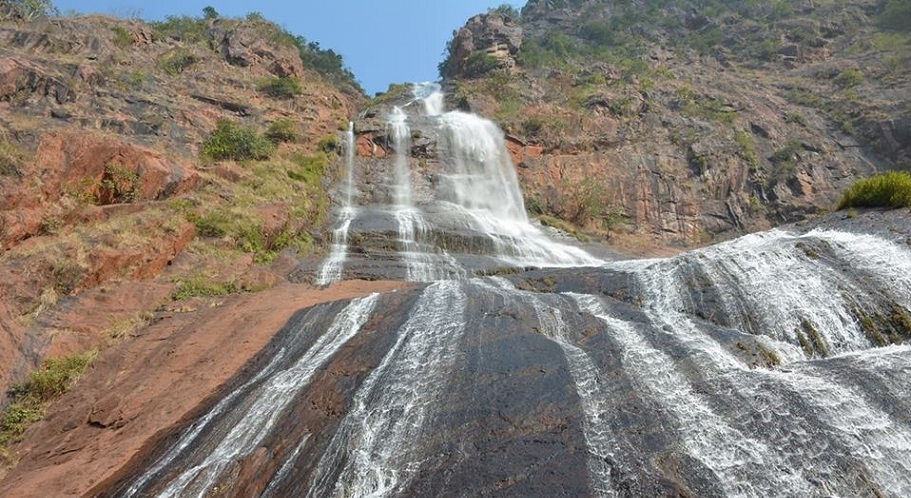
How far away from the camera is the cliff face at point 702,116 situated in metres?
28.5

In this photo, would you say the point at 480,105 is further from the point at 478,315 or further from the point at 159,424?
the point at 159,424

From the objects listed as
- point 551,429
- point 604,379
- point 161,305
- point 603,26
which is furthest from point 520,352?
point 603,26

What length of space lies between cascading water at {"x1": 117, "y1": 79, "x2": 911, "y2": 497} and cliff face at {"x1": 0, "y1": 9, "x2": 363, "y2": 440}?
4.19 meters

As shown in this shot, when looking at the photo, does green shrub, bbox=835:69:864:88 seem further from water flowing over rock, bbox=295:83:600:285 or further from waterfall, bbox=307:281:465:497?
waterfall, bbox=307:281:465:497

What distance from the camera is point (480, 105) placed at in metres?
36.5

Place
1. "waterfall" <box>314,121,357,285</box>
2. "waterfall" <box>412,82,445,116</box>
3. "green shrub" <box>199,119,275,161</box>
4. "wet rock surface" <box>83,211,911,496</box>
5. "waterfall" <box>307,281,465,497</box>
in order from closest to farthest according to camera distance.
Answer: "wet rock surface" <box>83,211,911,496</box> < "waterfall" <box>307,281,465,497</box> < "waterfall" <box>314,121,357,285</box> < "green shrub" <box>199,119,275,161</box> < "waterfall" <box>412,82,445,116</box>

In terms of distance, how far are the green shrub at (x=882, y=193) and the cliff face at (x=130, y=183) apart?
55.0ft

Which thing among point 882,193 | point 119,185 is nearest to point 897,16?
point 882,193

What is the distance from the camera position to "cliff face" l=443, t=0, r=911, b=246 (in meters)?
28.5

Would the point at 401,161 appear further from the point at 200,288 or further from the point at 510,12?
the point at 510,12

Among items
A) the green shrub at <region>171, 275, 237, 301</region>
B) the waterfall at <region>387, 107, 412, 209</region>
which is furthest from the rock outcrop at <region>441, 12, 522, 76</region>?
the green shrub at <region>171, 275, 237, 301</region>

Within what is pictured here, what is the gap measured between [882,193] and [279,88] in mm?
28209

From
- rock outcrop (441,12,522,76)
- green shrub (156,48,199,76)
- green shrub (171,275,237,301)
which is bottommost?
green shrub (171,275,237,301)

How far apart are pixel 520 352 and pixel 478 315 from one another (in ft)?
6.28
